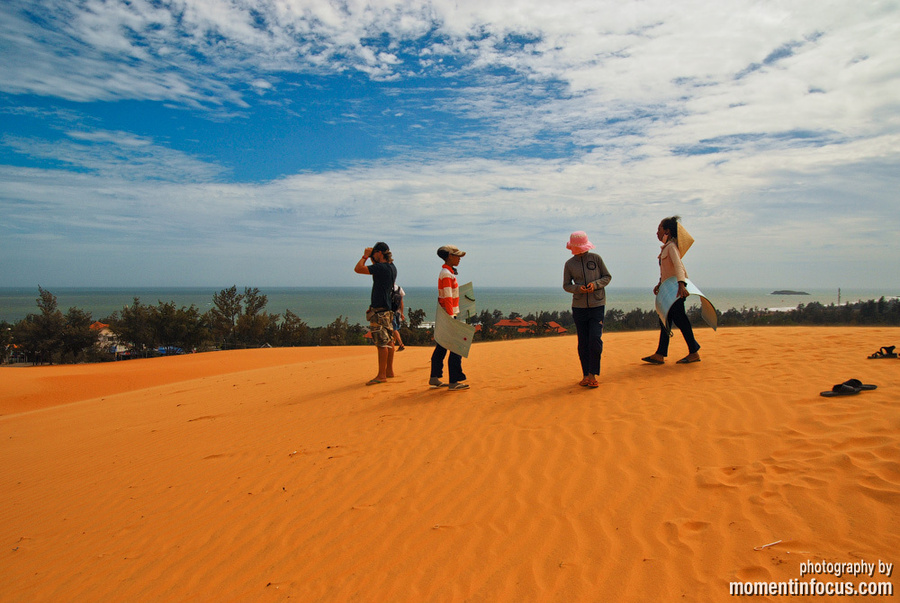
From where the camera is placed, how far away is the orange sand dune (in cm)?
297

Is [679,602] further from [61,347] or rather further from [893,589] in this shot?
[61,347]

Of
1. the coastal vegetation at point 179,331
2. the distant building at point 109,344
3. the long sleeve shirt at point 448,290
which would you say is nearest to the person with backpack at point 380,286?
the long sleeve shirt at point 448,290

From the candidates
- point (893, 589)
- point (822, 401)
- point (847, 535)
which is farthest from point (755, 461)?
point (822, 401)

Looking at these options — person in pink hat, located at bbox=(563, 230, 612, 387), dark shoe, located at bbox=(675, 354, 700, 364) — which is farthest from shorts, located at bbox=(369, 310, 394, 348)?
dark shoe, located at bbox=(675, 354, 700, 364)

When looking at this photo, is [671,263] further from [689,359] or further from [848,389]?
[848,389]

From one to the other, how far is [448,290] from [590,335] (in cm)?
199

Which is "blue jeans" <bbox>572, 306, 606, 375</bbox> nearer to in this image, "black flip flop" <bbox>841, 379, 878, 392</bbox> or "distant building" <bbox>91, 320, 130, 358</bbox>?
"black flip flop" <bbox>841, 379, 878, 392</bbox>

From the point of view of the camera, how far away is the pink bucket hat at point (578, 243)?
259 inches

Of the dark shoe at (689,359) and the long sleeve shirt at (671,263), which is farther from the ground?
the long sleeve shirt at (671,263)

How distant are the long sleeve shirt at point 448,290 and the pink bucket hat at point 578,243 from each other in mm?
1615

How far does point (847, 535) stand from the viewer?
9.46ft

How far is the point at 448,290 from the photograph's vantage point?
6871 mm

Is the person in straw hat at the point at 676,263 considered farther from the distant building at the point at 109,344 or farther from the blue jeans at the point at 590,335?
the distant building at the point at 109,344

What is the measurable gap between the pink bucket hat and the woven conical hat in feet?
5.13
